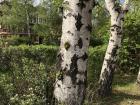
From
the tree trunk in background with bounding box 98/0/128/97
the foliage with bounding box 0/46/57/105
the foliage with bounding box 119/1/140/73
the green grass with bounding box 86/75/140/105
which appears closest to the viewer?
the foliage with bounding box 0/46/57/105

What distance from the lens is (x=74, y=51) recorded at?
6.45m

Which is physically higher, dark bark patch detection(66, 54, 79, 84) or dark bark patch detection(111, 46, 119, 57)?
dark bark patch detection(66, 54, 79, 84)

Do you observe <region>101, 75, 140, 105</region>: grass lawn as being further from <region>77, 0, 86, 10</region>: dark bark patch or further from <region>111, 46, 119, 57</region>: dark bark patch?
<region>77, 0, 86, 10</region>: dark bark patch

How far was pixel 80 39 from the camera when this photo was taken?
6422 millimetres

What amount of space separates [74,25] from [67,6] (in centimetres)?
36

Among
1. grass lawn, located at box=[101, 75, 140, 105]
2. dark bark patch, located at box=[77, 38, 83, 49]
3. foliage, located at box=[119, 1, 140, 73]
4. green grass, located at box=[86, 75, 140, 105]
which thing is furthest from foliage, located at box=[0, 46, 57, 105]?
foliage, located at box=[119, 1, 140, 73]

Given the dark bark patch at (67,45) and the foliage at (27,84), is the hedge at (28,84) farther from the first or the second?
the dark bark patch at (67,45)

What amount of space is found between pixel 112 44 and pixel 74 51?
8.10 m

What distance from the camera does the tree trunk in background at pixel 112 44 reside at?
46.8 ft

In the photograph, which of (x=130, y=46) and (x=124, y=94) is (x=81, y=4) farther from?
(x=130, y=46)

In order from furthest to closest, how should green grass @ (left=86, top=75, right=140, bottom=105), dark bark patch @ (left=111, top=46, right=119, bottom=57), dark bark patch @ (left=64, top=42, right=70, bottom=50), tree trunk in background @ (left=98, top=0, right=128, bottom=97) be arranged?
dark bark patch @ (left=111, top=46, right=119, bottom=57) < tree trunk in background @ (left=98, top=0, right=128, bottom=97) < green grass @ (left=86, top=75, right=140, bottom=105) < dark bark patch @ (left=64, top=42, right=70, bottom=50)

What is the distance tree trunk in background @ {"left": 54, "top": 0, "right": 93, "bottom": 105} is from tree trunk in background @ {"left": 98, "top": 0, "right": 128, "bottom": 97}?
7.89 metres

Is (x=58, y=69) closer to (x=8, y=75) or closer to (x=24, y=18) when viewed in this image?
(x=8, y=75)

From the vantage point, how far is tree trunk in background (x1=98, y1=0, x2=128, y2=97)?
1426 cm
